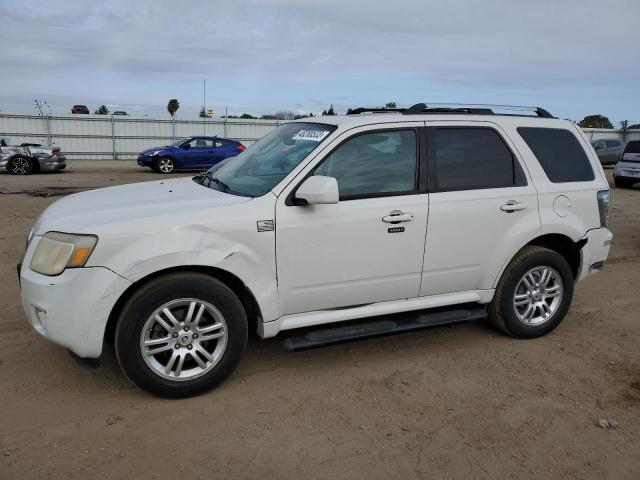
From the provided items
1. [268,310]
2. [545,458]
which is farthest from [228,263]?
[545,458]

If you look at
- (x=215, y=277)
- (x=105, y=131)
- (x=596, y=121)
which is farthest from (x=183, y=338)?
(x=596, y=121)

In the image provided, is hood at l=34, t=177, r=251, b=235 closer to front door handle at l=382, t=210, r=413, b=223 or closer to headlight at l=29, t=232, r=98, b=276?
headlight at l=29, t=232, r=98, b=276

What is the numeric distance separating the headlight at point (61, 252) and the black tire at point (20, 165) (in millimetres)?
16880

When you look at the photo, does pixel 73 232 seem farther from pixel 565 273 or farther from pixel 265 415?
pixel 565 273

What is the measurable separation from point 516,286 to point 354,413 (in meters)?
1.90

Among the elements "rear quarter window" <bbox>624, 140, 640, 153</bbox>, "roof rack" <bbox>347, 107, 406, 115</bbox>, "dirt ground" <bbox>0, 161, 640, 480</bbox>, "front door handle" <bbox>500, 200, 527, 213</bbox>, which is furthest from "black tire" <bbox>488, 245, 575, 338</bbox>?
"rear quarter window" <bbox>624, 140, 640, 153</bbox>

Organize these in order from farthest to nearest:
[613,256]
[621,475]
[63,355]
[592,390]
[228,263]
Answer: [613,256]
[63,355]
[592,390]
[228,263]
[621,475]

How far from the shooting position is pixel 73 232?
332 centimetres

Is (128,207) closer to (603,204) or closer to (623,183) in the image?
(603,204)

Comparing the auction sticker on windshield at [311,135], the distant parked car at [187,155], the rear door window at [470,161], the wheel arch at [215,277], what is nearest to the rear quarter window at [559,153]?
the rear door window at [470,161]

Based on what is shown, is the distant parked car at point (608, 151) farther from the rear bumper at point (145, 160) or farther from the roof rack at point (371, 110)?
the roof rack at point (371, 110)

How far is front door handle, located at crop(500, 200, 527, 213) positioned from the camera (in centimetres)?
436

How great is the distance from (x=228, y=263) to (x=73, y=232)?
37.2 inches

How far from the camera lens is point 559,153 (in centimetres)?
474
